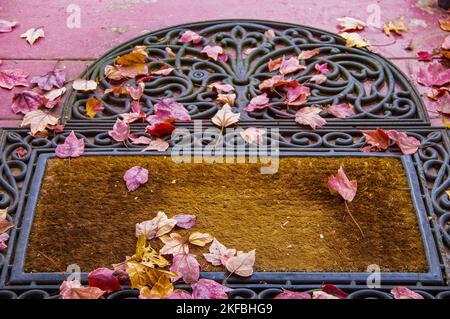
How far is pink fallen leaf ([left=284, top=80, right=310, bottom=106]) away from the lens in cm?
251

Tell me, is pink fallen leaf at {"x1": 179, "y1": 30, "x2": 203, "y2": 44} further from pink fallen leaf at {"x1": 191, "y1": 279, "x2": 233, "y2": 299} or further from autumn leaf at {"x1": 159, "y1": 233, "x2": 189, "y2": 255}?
pink fallen leaf at {"x1": 191, "y1": 279, "x2": 233, "y2": 299}

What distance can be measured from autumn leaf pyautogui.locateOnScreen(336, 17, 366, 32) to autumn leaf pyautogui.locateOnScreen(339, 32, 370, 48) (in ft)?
0.28

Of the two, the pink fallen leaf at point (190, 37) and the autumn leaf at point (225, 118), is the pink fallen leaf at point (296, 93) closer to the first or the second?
the autumn leaf at point (225, 118)

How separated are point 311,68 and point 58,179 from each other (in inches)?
50.3

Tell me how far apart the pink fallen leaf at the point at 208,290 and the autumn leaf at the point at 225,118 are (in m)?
0.78

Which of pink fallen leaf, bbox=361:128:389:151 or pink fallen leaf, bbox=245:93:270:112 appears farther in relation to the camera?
pink fallen leaf, bbox=245:93:270:112

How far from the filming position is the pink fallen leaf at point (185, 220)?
2.04 metres

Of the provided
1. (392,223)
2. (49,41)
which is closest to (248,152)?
(392,223)

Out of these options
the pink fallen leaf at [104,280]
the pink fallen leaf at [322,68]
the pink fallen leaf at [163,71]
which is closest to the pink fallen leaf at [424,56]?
the pink fallen leaf at [322,68]

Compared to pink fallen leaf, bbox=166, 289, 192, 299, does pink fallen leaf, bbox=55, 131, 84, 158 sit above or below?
above

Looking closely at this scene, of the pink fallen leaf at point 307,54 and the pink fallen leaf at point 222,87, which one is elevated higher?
the pink fallen leaf at point 307,54

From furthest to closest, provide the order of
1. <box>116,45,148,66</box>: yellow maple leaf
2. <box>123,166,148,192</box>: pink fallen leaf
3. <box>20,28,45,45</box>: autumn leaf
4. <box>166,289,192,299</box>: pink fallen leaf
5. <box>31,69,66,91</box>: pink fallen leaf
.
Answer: <box>20,28,45,45</box>: autumn leaf → <box>116,45,148,66</box>: yellow maple leaf → <box>31,69,66,91</box>: pink fallen leaf → <box>123,166,148,192</box>: pink fallen leaf → <box>166,289,192,299</box>: pink fallen leaf

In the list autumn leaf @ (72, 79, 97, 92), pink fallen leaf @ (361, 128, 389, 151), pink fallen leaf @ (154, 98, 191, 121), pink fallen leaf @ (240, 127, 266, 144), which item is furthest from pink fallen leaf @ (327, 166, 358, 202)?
autumn leaf @ (72, 79, 97, 92)

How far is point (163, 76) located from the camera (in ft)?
8.86
